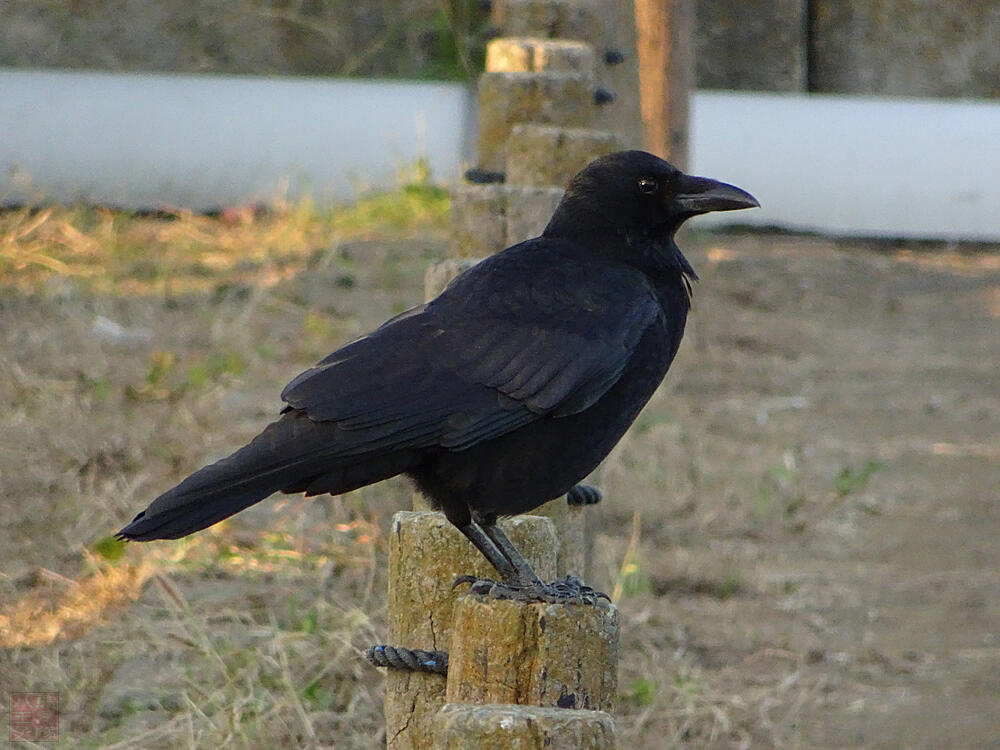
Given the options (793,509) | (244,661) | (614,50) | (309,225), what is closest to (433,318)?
(244,661)

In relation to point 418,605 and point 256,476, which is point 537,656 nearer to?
point 418,605

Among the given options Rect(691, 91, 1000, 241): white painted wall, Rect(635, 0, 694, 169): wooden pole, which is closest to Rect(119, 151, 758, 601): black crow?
Rect(635, 0, 694, 169): wooden pole

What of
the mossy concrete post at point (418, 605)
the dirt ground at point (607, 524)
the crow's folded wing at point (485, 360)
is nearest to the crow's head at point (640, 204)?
the crow's folded wing at point (485, 360)

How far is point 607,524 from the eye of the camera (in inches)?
201

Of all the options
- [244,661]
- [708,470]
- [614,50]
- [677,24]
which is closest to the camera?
[244,661]

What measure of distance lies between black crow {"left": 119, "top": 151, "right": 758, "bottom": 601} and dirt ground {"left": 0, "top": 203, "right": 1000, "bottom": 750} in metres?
1.01

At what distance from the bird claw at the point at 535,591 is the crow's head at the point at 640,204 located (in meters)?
0.73

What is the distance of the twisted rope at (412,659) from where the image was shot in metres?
2.38

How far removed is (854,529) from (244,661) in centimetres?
247

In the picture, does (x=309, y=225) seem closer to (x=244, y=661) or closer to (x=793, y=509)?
(x=793, y=509)

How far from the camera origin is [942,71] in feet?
32.4

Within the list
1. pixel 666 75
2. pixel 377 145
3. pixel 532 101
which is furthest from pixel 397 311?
pixel 377 145

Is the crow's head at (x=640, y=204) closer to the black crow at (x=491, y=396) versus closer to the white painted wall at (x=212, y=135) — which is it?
the black crow at (x=491, y=396)

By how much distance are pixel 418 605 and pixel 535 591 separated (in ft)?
0.63
